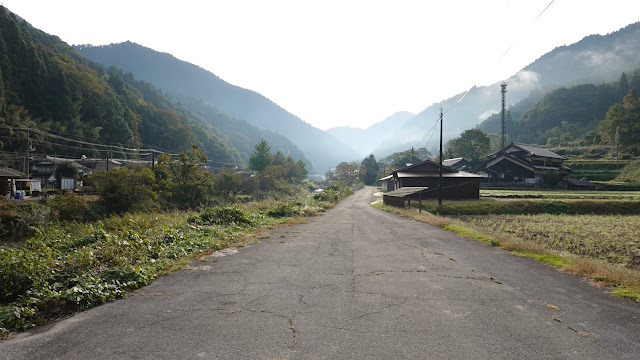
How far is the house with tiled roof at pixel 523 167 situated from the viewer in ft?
159

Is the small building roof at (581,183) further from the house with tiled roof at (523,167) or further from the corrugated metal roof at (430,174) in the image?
the corrugated metal roof at (430,174)

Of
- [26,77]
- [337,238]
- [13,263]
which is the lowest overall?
[337,238]

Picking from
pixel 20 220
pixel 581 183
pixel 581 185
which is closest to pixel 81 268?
pixel 20 220

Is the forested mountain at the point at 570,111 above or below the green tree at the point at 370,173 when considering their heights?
above

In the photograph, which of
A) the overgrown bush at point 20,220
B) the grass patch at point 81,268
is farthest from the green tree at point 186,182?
the grass patch at point 81,268

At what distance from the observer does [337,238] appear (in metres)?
13.0

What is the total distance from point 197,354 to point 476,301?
463 cm

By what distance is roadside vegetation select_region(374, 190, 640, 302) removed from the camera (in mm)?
7246

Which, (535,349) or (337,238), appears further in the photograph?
(337,238)

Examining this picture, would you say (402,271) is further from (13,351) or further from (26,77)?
(26,77)

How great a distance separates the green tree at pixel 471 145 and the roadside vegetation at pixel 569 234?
54.6m

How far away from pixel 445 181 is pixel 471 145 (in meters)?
49.4

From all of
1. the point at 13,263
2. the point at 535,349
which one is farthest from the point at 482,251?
the point at 13,263

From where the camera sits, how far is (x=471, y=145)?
76812 millimetres
